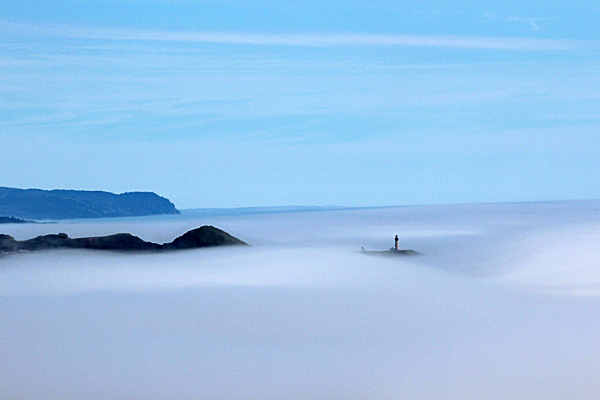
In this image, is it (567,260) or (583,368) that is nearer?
(583,368)

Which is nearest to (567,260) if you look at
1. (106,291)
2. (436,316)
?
(436,316)

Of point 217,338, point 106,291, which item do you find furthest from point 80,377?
point 106,291

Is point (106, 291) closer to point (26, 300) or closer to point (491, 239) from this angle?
point (26, 300)

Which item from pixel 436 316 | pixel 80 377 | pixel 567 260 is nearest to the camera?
pixel 80 377

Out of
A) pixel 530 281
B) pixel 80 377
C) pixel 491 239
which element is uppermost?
pixel 491 239

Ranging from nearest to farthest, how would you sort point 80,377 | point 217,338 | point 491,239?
point 80,377 → point 217,338 → point 491,239

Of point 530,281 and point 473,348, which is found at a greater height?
point 530,281

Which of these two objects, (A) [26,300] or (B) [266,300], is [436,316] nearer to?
(B) [266,300]
